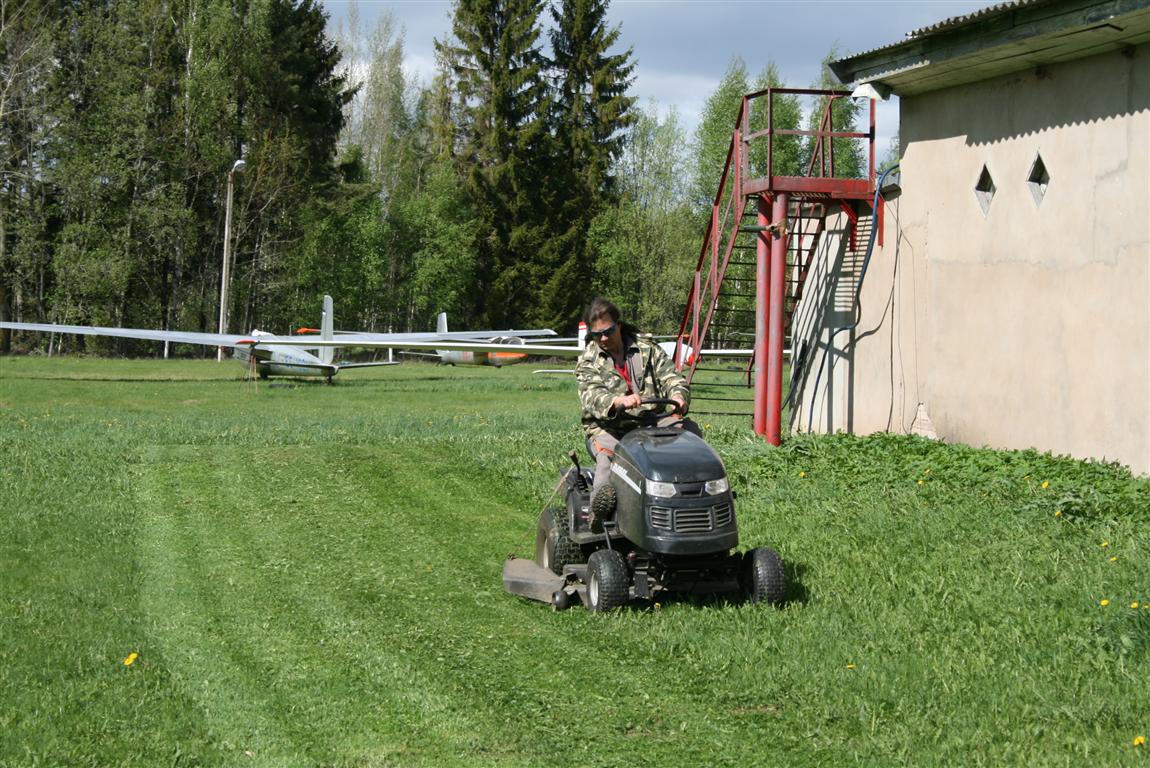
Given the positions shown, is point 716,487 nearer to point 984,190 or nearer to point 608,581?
point 608,581

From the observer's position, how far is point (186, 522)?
11367 mm

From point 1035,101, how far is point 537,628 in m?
9.29

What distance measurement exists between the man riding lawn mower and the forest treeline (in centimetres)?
4493

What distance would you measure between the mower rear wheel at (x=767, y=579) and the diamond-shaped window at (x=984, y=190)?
8.10 meters

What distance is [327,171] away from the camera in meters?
57.8

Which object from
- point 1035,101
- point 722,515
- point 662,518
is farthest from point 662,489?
point 1035,101

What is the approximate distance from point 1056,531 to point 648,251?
54.2 metres

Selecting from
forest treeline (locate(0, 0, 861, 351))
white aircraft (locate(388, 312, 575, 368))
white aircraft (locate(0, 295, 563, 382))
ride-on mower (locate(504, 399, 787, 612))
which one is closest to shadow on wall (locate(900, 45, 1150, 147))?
ride-on mower (locate(504, 399, 787, 612))

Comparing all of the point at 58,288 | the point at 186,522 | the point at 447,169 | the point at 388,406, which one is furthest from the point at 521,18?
the point at 186,522

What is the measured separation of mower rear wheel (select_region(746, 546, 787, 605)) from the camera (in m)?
7.39

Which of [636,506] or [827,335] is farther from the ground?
[827,335]

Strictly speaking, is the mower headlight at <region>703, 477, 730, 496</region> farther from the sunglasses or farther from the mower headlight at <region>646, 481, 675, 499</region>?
the sunglasses

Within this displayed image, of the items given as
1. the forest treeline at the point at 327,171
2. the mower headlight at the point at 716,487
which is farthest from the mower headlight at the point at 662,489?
the forest treeline at the point at 327,171

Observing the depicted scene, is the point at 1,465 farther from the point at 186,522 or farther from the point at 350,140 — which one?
the point at 350,140
